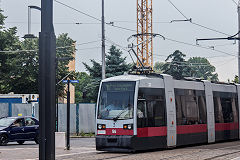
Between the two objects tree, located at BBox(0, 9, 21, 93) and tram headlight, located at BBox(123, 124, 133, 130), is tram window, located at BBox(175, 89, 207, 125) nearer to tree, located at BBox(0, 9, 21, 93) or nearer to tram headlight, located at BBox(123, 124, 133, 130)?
tram headlight, located at BBox(123, 124, 133, 130)

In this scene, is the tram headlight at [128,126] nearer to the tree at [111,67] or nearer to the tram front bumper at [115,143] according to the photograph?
the tram front bumper at [115,143]

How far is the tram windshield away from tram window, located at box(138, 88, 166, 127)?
39cm

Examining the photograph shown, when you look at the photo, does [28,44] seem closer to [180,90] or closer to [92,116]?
[92,116]

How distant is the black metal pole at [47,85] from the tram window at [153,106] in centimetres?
1146

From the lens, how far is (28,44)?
59188mm

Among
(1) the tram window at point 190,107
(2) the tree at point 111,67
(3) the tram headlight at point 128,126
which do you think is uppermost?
(2) the tree at point 111,67

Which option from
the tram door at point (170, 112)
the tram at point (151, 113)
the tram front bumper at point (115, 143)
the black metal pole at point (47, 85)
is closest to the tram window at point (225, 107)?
the tram at point (151, 113)

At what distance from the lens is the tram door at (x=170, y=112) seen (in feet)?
62.4

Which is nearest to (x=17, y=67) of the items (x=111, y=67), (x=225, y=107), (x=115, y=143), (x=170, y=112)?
(x=111, y=67)

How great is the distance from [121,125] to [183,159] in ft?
10.8

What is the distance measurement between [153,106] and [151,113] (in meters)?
0.31

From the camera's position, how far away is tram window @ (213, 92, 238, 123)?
23694 mm

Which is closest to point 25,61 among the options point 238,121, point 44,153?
point 238,121

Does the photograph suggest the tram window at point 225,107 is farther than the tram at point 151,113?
Yes
